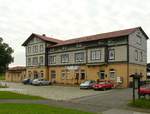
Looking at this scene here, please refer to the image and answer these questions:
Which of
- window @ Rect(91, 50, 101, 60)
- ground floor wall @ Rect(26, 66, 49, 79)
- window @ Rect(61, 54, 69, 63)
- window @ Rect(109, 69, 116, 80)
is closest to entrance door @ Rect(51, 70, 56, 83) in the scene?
ground floor wall @ Rect(26, 66, 49, 79)

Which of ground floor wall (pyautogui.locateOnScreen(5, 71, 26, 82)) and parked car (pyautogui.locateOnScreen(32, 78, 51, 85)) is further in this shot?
ground floor wall (pyautogui.locateOnScreen(5, 71, 26, 82))

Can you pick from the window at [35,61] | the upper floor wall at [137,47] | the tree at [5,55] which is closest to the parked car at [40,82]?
the window at [35,61]

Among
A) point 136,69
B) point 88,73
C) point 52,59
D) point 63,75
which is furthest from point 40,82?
point 136,69

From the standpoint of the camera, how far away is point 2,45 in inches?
1073

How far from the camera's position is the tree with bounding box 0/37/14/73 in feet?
89.2

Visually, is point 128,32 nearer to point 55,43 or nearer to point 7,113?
point 55,43

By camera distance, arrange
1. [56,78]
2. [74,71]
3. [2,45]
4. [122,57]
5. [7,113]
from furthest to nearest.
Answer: [56,78] → [74,71] → [122,57] → [2,45] → [7,113]

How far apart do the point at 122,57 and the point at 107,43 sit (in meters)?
3.94

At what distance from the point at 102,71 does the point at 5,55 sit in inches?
886

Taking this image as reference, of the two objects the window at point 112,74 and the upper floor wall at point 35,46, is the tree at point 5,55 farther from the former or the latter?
the upper floor wall at point 35,46

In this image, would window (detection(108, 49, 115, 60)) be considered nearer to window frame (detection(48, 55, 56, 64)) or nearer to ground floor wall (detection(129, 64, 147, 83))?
ground floor wall (detection(129, 64, 147, 83))

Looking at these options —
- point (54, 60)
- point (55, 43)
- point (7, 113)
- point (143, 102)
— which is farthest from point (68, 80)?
point (7, 113)

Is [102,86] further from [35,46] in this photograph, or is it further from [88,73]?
[35,46]

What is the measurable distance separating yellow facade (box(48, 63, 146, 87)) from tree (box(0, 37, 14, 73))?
20.0 meters
